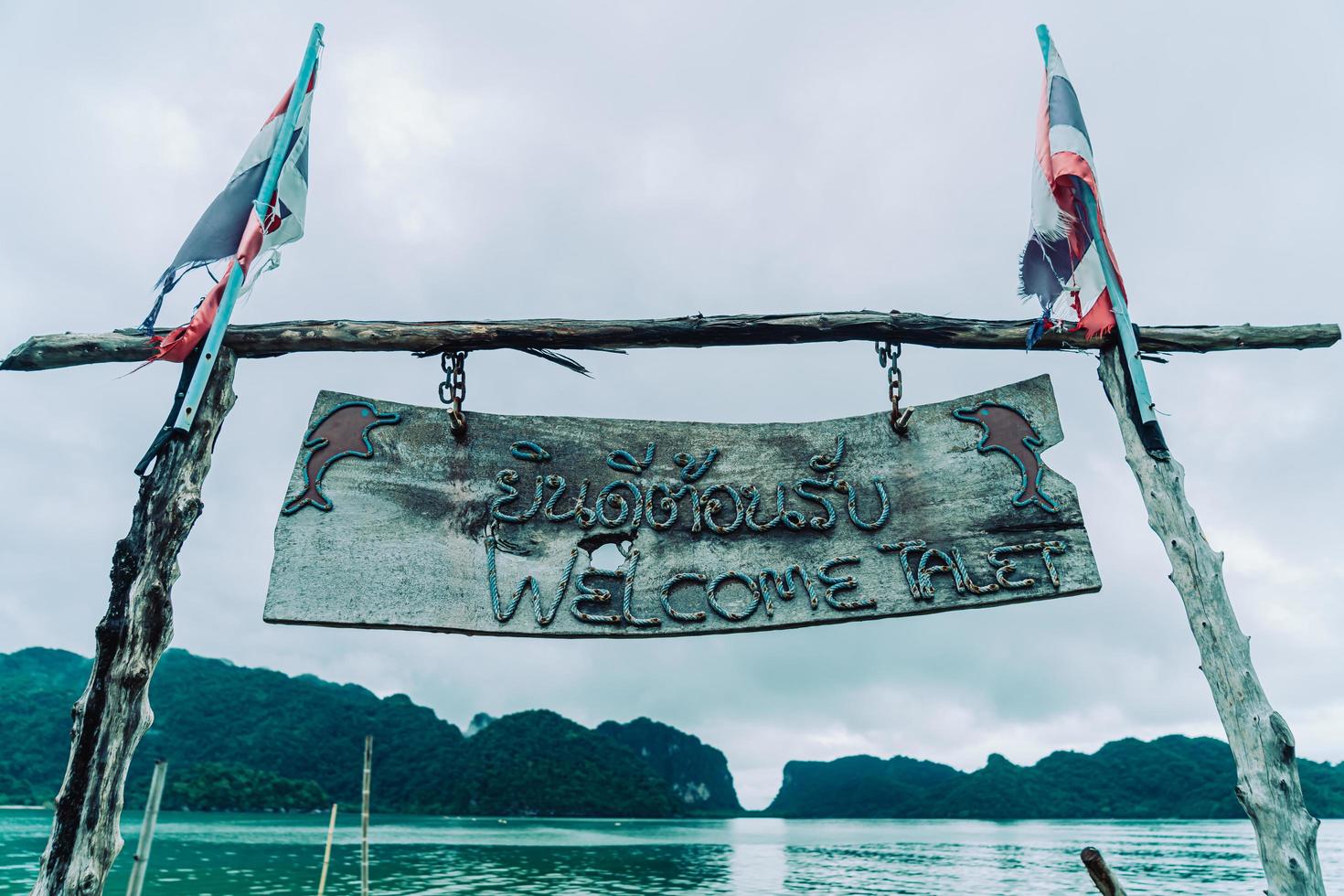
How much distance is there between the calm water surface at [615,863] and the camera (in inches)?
1391

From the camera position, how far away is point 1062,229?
4246mm

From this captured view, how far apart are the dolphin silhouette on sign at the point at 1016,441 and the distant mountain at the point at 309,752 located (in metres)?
70.6

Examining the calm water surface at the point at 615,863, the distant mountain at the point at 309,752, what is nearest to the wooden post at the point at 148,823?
the calm water surface at the point at 615,863

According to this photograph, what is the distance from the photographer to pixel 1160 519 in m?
3.68

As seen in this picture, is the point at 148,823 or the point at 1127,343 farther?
the point at 148,823

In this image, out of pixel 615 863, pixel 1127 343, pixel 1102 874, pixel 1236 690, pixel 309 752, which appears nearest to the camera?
pixel 1102 874

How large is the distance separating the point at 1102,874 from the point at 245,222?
424cm

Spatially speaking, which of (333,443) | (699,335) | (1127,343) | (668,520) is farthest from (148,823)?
(1127,343)

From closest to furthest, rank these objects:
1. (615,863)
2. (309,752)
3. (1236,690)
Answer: (1236,690) < (615,863) < (309,752)

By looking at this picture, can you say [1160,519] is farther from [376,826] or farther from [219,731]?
[376,826]

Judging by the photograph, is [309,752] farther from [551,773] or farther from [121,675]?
[121,675]

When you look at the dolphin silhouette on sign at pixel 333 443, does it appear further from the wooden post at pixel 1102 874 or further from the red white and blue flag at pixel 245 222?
the wooden post at pixel 1102 874

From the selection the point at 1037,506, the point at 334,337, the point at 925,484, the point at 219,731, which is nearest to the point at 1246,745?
the point at 1037,506

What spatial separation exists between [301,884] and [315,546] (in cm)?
3576
